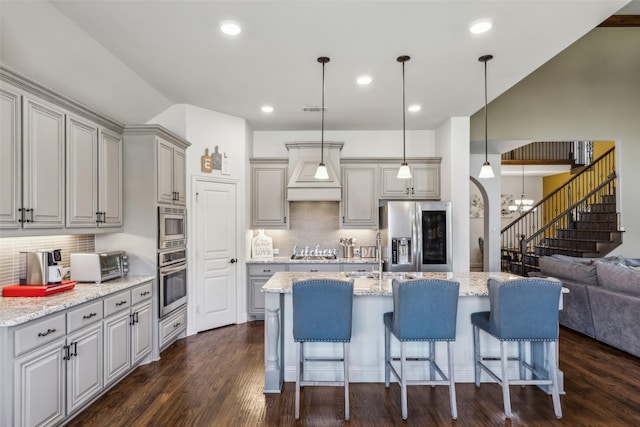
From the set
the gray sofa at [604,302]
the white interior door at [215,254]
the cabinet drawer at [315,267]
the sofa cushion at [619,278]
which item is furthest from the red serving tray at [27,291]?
the sofa cushion at [619,278]

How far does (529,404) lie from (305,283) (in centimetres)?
205

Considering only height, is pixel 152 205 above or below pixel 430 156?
below

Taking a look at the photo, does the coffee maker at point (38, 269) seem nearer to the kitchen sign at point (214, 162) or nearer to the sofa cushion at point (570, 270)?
the kitchen sign at point (214, 162)

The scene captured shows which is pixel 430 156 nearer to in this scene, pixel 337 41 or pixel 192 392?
pixel 337 41

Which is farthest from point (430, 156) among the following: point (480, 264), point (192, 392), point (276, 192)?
point (480, 264)

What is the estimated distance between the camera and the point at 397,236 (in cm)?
504

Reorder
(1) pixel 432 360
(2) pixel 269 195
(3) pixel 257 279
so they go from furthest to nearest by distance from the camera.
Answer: (2) pixel 269 195 < (3) pixel 257 279 < (1) pixel 432 360

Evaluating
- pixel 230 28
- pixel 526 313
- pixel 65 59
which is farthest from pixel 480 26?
pixel 65 59

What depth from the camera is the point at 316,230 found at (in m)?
5.82

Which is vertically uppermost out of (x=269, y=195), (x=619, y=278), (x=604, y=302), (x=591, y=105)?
(x=591, y=105)

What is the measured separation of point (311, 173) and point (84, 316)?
341cm

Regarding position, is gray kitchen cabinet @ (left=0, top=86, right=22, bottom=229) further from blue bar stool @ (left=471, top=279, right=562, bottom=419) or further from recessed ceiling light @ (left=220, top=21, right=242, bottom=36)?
blue bar stool @ (left=471, top=279, right=562, bottom=419)

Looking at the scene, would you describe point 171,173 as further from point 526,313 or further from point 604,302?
point 604,302

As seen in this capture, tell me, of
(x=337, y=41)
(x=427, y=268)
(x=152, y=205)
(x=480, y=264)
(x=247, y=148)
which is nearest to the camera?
(x=337, y=41)
